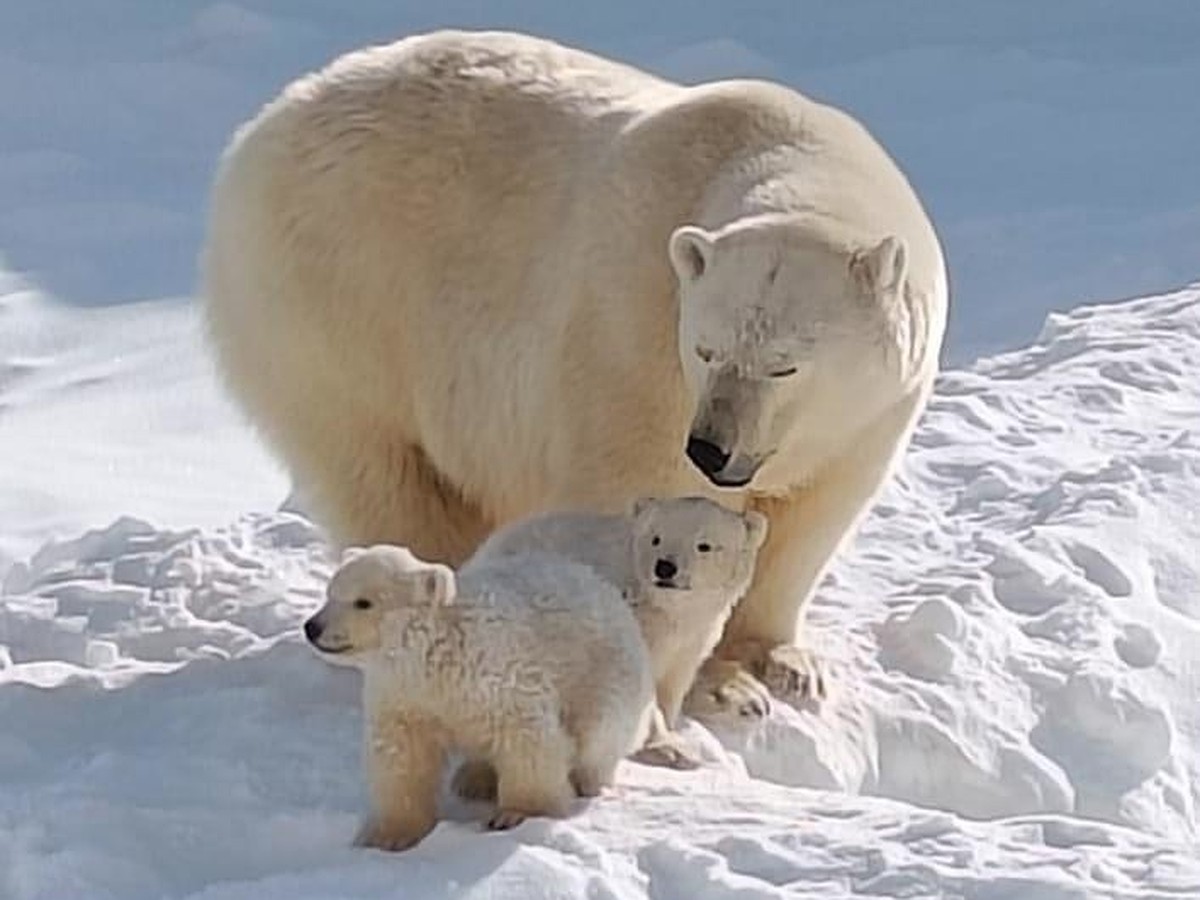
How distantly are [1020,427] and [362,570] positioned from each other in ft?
11.4

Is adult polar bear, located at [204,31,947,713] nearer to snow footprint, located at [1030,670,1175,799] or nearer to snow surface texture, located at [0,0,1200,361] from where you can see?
snow footprint, located at [1030,670,1175,799]

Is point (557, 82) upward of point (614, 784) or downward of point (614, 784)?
upward

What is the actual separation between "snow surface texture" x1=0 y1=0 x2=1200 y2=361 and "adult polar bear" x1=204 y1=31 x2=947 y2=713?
405cm

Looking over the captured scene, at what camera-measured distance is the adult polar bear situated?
448 cm

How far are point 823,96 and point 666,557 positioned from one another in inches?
332

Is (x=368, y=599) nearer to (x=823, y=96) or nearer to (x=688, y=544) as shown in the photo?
(x=688, y=544)

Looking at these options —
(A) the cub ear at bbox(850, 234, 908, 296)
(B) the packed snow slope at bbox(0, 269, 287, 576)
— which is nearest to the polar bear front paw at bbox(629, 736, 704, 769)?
(A) the cub ear at bbox(850, 234, 908, 296)

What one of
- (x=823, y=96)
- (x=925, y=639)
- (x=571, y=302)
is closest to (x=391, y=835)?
(x=571, y=302)

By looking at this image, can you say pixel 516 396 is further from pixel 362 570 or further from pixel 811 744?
pixel 362 570

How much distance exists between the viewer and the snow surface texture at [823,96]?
34.1 ft

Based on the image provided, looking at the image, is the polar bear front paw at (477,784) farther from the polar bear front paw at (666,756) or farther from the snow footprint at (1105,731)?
the snow footprint at (1105,731)

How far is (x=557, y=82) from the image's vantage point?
17.9ft

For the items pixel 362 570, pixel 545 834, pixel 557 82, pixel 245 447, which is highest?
pixel 557 82

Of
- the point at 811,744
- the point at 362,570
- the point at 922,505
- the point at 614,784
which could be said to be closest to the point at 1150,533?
the point at 922,505
